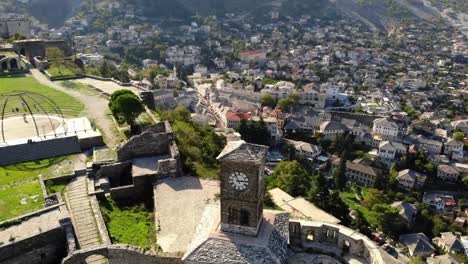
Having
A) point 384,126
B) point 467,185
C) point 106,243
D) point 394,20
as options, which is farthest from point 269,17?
point 106,243

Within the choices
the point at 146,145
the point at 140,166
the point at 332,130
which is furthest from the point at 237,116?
the point at 140,166

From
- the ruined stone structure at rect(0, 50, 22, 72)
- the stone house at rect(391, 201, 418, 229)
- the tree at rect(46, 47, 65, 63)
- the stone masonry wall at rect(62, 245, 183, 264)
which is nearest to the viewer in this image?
the stone masonry wall at rect(62, 245, 183, 264)

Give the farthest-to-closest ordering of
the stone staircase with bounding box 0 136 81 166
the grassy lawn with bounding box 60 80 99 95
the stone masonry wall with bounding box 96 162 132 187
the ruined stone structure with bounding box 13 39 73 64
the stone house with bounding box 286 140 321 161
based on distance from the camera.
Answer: the stone house with bounding box 286 140 321 161
the ruined stone structure with bounding box 13 39 73 64
the grassy lawn with bounding box 60 80 99 95
the stone staircase with bounding box 0 136 81 166
the stone masonry wall with bounding box 96 162 132 187

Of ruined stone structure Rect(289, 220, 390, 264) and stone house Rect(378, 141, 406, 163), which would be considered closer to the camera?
ruined stone structure Rect(289, 220, 390, 264)

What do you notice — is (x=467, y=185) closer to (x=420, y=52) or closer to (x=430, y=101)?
(x=430, y=101)

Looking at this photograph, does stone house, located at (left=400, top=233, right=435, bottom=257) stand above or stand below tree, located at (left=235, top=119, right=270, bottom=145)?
below

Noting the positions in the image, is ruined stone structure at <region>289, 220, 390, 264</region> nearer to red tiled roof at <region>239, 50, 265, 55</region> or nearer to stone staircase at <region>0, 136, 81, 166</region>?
stone staircase at <region>0, 136, 81, 166</region>

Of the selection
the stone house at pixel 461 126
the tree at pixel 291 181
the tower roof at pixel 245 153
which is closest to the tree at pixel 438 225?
the tree at pixel 291 181

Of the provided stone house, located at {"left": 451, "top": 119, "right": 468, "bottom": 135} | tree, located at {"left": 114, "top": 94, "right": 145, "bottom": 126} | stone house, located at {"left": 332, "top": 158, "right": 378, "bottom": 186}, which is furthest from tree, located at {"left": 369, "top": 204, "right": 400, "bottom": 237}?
stone house, located at {"left": 451, "top": 119, "right": 468, "bottom": 135}
